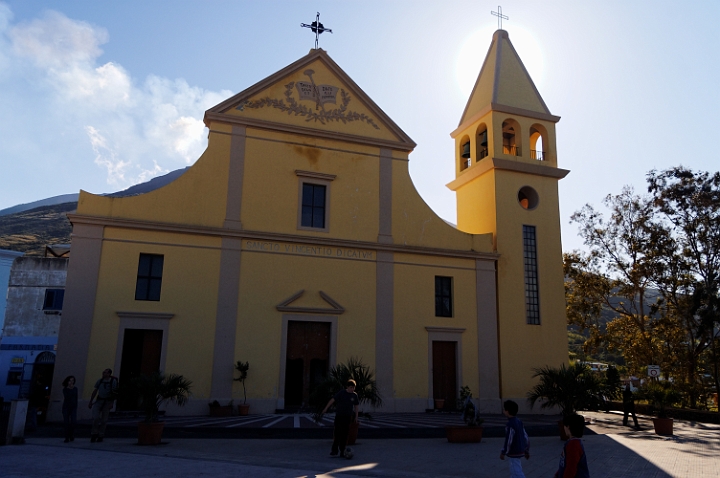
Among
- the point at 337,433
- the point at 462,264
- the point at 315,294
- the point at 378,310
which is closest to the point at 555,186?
the point at 462,264

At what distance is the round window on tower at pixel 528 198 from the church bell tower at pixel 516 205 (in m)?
0.04

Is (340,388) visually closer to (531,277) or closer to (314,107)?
(314,107)

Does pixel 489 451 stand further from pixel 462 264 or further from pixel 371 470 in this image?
pixel 462 264

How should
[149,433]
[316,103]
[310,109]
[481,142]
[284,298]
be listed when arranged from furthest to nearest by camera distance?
1. [481,142]
2. [316,103]
3. [310,109]
4. [284,298]
5. [149,433]

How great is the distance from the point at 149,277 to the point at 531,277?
14.0m

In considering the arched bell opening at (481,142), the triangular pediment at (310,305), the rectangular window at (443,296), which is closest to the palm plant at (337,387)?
the triangular pediment at (310,305)

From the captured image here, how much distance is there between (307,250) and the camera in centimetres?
1905

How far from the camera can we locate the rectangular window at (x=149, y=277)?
17.1 m

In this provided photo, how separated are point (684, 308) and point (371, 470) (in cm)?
2043

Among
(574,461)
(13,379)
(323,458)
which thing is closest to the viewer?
(574,461)

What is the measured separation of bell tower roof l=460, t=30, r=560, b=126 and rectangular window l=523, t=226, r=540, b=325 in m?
5.09

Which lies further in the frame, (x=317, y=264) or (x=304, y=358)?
(x=317, y=264)

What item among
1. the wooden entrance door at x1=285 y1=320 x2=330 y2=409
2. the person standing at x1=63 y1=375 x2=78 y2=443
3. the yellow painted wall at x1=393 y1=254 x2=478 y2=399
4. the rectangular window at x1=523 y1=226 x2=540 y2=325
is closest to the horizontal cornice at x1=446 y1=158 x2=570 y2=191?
the rectangular window at x1=523 y1=226 x2=540 y2=325

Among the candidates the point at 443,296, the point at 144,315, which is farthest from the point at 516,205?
the point at 144,315
